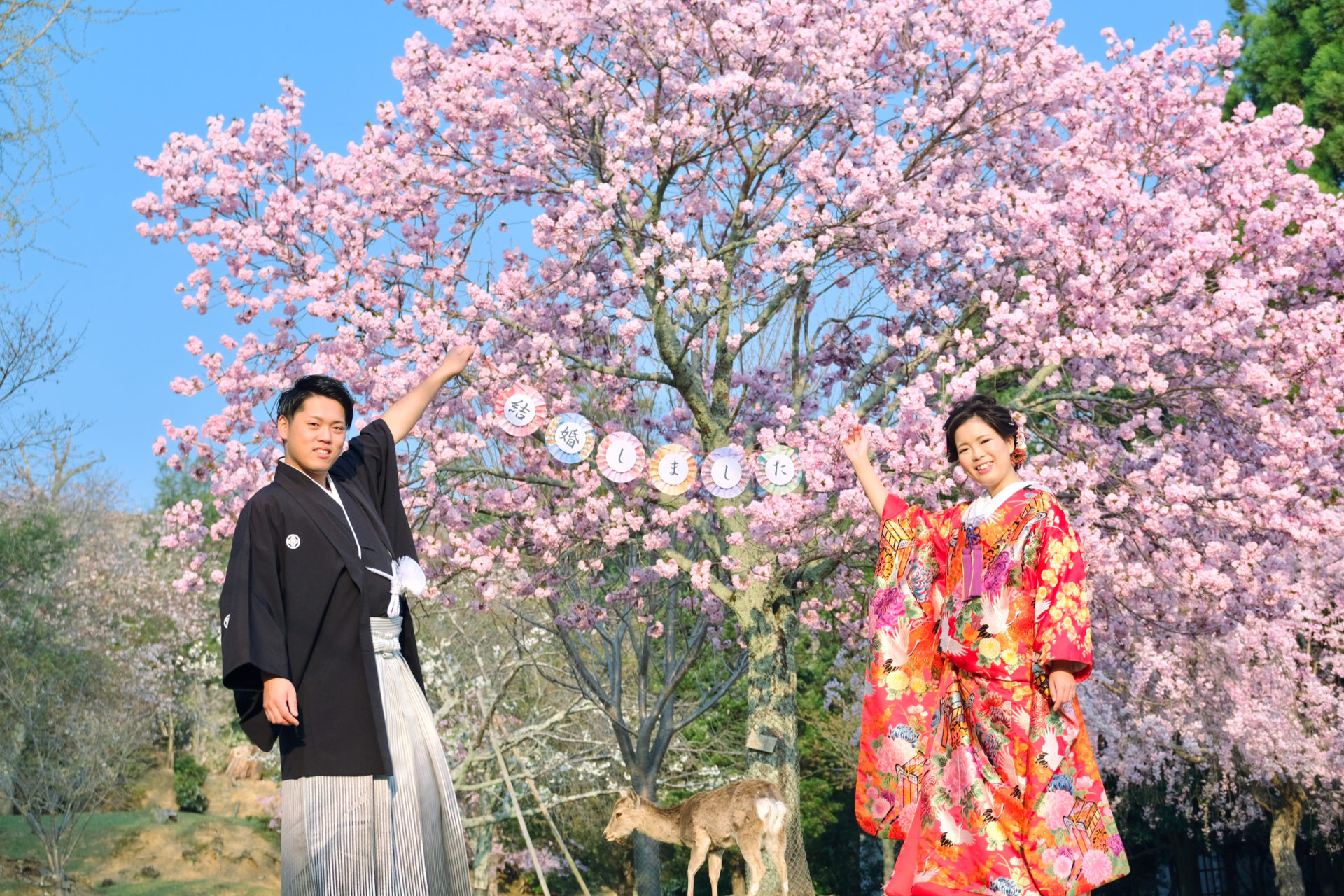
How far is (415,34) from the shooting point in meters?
9.78

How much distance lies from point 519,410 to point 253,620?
560cm

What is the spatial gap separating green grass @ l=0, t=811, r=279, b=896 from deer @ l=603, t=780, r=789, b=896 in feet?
42.9

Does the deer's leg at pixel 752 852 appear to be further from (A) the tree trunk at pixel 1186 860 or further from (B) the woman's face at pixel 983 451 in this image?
(A) the tree trunk at pixel 1186 860

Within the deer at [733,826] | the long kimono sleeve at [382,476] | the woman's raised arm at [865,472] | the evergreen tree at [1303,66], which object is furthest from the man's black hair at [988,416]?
the evergreen tree at [1303,66]

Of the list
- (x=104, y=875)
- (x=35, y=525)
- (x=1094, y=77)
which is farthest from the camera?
(x=35, y=525)

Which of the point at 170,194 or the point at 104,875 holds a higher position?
the point at 170,194

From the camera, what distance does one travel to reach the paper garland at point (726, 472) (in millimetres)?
8781

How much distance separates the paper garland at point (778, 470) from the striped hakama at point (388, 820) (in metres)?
5.05

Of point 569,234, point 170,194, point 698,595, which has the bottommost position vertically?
point 698,595

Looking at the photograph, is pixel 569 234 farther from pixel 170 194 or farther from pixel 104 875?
pixel 104 875

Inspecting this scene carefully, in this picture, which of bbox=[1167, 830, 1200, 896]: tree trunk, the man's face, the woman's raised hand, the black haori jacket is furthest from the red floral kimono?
bbox=[1167, 830, 1200, 896]: tree trunk

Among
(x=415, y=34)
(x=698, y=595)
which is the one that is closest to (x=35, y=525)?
(x=698, y=595)

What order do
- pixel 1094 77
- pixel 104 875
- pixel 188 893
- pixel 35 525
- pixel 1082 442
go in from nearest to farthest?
1. pixel 1082 442
2. pixel 1094 77
3. pixel 188 893
4. pixel 104 875
5. pixel 35 525

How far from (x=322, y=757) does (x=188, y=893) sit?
16.9 metres
